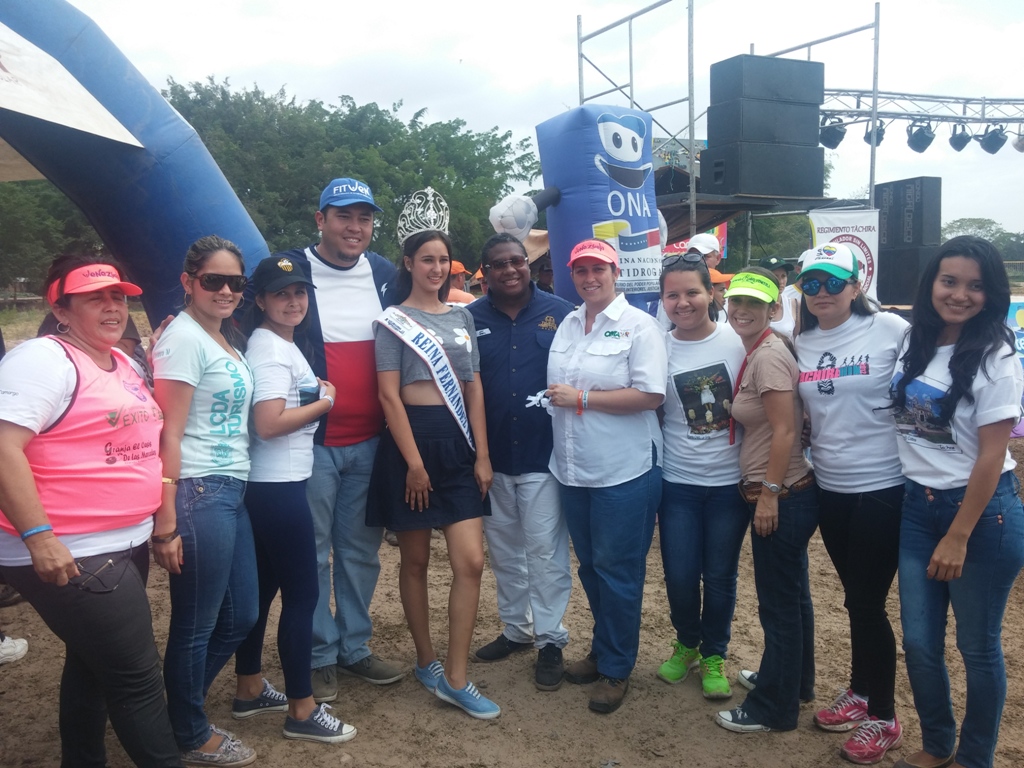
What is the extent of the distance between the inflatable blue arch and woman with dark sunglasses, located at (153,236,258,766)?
4.70ft

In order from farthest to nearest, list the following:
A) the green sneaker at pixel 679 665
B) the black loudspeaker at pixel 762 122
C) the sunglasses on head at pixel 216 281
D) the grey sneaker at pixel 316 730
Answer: the black loudspeaker at pixel 762 122, the green sneaker at pixel 679 665, the grey sneaker at pixel 316 730, the sunglasses on head at pixel 216 281

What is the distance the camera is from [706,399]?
113 inches

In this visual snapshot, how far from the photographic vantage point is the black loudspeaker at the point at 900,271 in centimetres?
1025

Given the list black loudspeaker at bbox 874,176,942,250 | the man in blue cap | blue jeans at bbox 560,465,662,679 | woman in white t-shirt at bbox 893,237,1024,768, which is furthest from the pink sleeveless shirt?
black loudspeaker at bbox 874,176,942,250

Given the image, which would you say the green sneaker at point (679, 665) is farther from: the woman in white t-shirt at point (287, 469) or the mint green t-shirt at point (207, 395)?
the mint green t-shirt at point (207, 395)

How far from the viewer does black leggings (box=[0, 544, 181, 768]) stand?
6.51 feet

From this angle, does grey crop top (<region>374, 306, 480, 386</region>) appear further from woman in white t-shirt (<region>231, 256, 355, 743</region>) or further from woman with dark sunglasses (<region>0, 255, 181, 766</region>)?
woman with dark sunglasses (<region>0, 255, 181, 766</region>)

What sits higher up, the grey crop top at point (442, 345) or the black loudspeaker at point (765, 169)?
the black loudspeaker at point (765, 169)

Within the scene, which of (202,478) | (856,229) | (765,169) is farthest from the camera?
(765,169)

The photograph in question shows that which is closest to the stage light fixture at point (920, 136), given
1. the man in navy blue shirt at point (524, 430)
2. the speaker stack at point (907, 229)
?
the speaker stack at point (907, 229)

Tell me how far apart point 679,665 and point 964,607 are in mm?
1275

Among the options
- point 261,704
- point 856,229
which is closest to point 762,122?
point 856,229

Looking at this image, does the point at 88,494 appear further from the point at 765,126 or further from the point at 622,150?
the point at 765,126

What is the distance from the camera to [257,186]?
28.2 m
